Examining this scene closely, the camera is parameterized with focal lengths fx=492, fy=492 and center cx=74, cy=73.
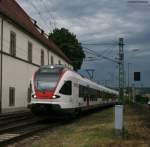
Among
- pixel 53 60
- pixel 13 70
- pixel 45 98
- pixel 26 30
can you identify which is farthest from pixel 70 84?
pixel 53 60

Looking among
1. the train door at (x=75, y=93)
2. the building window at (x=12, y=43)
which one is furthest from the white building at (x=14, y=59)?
the train door at (x=75, y=93)

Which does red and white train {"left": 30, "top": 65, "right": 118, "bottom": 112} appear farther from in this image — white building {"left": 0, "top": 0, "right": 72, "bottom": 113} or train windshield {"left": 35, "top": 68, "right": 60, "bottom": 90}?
white building {"left": 0, "top": 0, "right": 72, "bottom": 113}

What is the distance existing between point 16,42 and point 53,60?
73.7ft

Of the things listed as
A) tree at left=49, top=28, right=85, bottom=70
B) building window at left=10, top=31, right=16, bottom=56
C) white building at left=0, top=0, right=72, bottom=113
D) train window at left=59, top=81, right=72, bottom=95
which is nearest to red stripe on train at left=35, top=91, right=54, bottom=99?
train window at left=59, top=81, right=72, bottom=95

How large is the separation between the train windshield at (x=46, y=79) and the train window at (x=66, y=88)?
57cm

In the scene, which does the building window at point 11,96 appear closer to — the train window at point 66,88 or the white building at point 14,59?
the white building at point 14,59

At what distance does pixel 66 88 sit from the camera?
89.1ft

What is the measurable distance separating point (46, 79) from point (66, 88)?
4.16ft

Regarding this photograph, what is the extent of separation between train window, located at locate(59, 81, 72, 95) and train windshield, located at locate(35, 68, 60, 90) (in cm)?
57

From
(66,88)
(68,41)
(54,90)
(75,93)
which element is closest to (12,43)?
(75,93)

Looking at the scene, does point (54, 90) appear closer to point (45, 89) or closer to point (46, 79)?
point (45, 89)

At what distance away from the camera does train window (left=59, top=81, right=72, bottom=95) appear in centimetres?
2666

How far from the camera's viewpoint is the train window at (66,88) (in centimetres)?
2666

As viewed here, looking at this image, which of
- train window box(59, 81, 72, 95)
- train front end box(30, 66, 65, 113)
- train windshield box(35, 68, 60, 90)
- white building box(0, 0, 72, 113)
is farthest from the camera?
white building box(0, 0, 72, 113)
